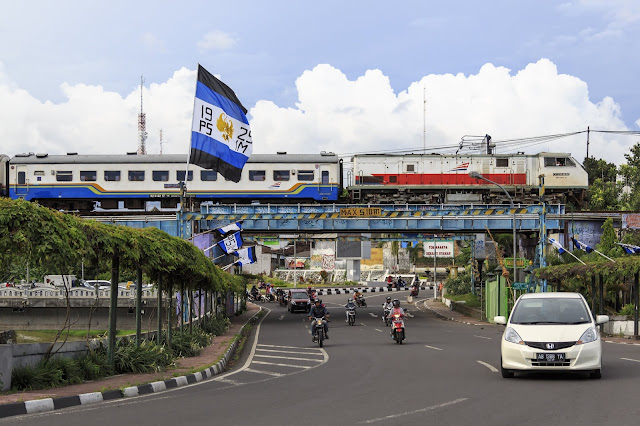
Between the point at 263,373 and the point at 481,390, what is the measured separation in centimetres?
551

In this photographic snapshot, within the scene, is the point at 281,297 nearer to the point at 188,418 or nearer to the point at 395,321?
the point at 395,321

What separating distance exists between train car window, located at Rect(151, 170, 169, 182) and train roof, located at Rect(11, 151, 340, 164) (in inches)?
25.2

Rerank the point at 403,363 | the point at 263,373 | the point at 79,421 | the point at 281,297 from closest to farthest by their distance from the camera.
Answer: the point at 79,421 < the point at 263,373 < the point at 403,363 < the point at 281,297

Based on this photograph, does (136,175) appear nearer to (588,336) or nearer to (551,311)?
(551,311)

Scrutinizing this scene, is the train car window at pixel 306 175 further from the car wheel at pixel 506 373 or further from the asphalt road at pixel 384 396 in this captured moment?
the car wheel at pixel 506 373

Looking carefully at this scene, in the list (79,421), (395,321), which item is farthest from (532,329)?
(395,321)

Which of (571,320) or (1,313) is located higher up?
(571,320)

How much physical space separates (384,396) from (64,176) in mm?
37817

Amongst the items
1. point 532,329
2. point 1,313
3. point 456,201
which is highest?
point 456,201

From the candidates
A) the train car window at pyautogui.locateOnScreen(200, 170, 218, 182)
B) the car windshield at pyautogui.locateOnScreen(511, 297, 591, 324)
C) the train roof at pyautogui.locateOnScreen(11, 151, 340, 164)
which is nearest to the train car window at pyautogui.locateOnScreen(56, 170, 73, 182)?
the train roof at pyautogui.locateOnScreen(11, 151, 340, 164)

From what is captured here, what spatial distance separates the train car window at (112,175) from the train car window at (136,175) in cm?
73

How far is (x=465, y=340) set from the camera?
26.6 metres

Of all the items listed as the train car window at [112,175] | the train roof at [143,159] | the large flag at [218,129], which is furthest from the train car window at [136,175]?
the large flag at [218,129]

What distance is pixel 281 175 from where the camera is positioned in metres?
45.7
